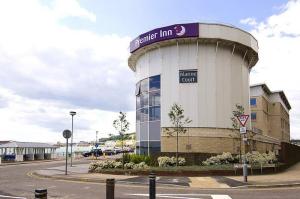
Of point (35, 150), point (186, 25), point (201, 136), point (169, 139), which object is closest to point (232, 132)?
point (201, 136)

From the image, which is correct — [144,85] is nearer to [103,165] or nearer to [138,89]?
[138,89]

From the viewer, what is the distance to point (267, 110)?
79812mm

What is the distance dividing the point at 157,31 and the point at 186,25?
286 centimetres

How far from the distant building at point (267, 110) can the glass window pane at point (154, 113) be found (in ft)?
119

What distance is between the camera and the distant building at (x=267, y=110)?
7144cm

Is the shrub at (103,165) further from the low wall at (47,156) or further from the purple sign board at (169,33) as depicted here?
the low wall at (47,156)

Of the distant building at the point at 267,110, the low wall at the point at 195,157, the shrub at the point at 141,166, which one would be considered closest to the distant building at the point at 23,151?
the low wall at the point at 195,157

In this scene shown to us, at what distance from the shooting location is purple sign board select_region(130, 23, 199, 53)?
35034mm

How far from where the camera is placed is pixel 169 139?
1384 inches

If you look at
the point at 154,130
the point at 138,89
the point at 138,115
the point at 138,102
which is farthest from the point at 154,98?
the point at 138,115

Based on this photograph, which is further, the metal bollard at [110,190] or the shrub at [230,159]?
the shrub at [230,159]

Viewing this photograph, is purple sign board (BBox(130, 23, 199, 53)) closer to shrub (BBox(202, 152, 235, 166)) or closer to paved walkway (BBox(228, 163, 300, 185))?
shrub (BBox(202, 152, 235, 166))

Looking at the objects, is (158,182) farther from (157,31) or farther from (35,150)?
(35,150)

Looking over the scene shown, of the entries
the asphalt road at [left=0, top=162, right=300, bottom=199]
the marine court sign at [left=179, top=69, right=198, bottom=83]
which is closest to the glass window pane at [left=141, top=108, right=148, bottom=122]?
the marine court sign at [left=179, top=69, right=198, bottom=83]
